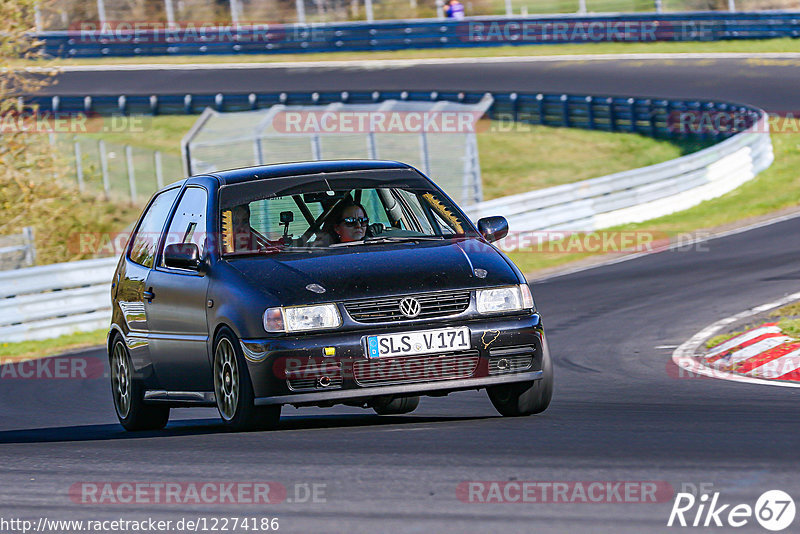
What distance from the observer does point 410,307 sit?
6977 millimetres

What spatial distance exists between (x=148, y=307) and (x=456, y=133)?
1654 cm

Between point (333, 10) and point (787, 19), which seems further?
point (333, 10)

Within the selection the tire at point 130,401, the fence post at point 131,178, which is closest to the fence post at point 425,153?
the fence post at point 131,178

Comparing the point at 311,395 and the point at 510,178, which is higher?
the point at 311,395

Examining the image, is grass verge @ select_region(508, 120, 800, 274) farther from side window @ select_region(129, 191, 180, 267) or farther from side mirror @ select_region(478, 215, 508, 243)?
side mirror @ select_region(478, 215, 508, 243)

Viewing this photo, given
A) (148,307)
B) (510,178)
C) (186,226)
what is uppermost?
(186,226)

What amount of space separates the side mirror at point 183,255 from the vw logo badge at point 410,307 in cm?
149

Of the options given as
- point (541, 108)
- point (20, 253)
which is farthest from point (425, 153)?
point (541, 108)

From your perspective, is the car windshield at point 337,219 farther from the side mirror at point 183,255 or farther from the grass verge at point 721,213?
the grass verge at point 721,213

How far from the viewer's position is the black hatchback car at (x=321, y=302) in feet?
22.7

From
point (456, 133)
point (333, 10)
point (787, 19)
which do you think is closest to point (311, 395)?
point (456, 133)

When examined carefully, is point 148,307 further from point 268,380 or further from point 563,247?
point 563,247

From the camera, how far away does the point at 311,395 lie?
6918mm

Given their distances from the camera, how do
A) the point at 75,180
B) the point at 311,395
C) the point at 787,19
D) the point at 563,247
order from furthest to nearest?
the point at 787,19 < the point at 75,180 < the point at 563,247 < the point at 311,395
